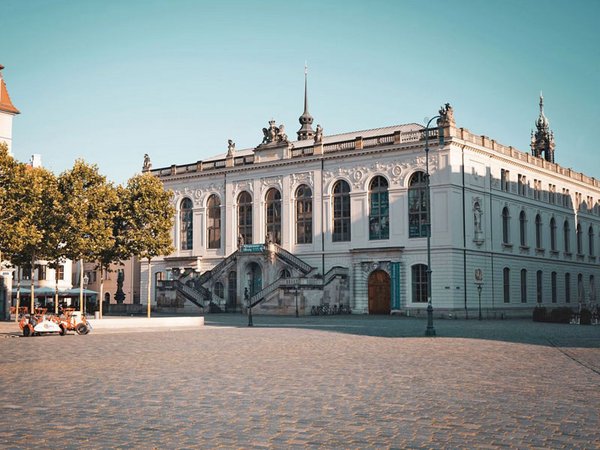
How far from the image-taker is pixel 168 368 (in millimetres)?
19203

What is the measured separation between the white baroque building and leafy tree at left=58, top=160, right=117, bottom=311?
12468 millimetres

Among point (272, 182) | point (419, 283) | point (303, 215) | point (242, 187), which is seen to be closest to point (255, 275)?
point (303, 215)

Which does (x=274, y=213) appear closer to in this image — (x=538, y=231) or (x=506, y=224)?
(x=506, y=224)

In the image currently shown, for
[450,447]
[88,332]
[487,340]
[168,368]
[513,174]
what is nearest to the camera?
[450,447]

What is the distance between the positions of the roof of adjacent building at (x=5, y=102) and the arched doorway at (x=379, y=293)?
32.7 m

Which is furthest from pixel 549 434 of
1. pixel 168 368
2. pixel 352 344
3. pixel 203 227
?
pixel 203 227

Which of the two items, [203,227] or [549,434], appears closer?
[549,434]

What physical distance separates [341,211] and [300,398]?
55058mm

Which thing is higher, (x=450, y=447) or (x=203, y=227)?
(x=203, y=227)

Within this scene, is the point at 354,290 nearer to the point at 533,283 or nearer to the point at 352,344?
the point at 533,283

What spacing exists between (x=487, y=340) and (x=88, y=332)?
63.3ft

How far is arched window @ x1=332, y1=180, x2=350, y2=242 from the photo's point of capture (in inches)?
2677

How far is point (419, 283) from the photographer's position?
2466 inches

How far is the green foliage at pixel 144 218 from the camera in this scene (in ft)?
179
